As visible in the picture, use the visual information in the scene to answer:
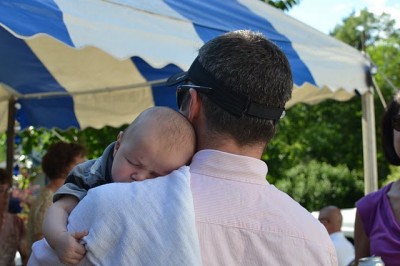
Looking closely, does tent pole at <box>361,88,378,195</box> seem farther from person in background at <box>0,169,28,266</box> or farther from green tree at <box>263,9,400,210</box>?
green tree at <box>263,9,400,210</box>

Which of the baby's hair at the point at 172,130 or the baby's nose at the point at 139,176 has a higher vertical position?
the baby's hair at the point at 172,130

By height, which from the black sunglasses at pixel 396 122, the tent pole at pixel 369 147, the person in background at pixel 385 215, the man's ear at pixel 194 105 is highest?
the man's ear at pixel 194 105

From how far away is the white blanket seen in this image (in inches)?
52.4

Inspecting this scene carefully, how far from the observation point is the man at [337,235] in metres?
5.46

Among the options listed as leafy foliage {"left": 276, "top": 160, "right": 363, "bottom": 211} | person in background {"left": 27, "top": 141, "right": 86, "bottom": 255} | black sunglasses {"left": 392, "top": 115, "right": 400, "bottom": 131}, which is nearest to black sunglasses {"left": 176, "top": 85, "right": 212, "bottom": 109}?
black sunglasses {"left": 392, "top": 115, "right": 400, "bottom": 131}

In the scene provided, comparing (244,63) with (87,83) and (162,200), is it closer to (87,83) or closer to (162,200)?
(162,200)

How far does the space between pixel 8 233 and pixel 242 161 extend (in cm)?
372

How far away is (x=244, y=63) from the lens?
1476 mm

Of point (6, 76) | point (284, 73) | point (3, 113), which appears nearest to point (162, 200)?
point (284, 73)

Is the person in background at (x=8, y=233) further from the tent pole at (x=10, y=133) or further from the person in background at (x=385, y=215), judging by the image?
the person in background at (x=385, y=215)

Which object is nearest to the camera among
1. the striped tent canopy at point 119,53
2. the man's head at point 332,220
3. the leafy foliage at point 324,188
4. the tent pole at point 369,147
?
the striped tent canopy at point 119,53

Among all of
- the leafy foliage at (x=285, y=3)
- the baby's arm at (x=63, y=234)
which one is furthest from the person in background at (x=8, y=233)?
A: the leafy foliage at (x=285, y=3)

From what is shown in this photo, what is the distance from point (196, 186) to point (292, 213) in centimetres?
23

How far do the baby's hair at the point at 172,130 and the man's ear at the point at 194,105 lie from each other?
0.7 inches
